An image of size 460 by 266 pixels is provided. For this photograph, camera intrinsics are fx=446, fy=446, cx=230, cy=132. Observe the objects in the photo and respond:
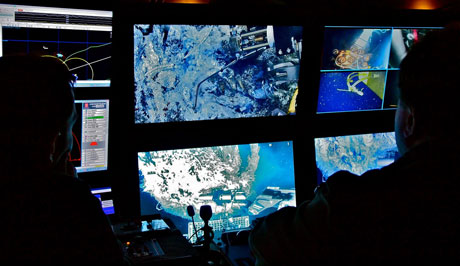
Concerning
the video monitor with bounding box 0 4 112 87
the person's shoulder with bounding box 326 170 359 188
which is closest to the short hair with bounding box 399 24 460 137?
the person's shoulder with bounding box 326 170 359 188

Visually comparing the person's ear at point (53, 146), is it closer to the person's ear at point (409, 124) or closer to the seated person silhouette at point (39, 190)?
the seated person silhouette at point (39, 190)

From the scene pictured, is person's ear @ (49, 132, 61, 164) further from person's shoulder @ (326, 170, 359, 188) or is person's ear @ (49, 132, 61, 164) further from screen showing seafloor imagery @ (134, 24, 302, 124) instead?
screen showing seafloor imagery @ (134, 24, 302, 124)

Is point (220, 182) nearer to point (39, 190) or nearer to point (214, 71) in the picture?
point (214, 71)

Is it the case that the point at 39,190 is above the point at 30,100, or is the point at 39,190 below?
below

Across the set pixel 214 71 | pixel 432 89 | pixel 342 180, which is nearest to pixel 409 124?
pixel 432 89

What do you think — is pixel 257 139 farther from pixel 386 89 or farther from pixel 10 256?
pixel 10 256

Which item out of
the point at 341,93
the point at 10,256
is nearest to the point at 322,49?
the point at 341,93

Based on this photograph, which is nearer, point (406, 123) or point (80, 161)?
point (406, 123)
